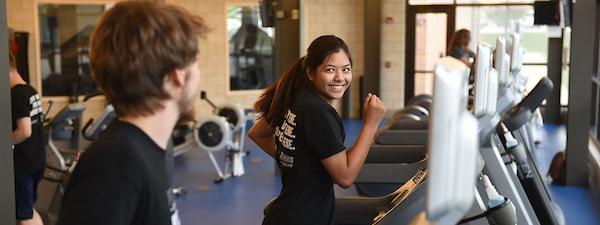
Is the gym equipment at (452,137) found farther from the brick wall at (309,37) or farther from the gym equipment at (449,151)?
the brick wall at (309,37)

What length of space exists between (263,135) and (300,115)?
1.57ft

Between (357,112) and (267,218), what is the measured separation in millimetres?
10922

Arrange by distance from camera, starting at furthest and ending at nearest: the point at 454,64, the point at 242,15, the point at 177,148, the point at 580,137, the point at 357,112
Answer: the point at 357,112 → the point at 242,15 → the point at 177,148 → the point at 580,137 → the point at 454,64

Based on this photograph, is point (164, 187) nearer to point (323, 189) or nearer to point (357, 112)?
point (323, 189)

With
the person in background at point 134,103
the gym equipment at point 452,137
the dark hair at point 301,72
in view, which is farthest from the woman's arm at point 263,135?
the gym equipment at point 452,137

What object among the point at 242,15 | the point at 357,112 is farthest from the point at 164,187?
the point at 357,112

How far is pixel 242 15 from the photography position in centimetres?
1296

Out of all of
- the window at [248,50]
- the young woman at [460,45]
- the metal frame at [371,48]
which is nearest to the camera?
the young woman at [460,45]

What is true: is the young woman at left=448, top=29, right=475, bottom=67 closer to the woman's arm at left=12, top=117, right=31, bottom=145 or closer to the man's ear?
the woman's arm at left=12, top=117, right=31, bottom=145

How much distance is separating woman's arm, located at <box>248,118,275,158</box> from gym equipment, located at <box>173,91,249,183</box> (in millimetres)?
4328

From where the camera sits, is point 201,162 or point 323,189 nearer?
point 323,189

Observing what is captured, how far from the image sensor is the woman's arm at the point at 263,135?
10.9 ft

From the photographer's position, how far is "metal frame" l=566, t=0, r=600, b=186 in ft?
23.6

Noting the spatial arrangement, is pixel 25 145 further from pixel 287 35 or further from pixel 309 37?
pixel 309 37
